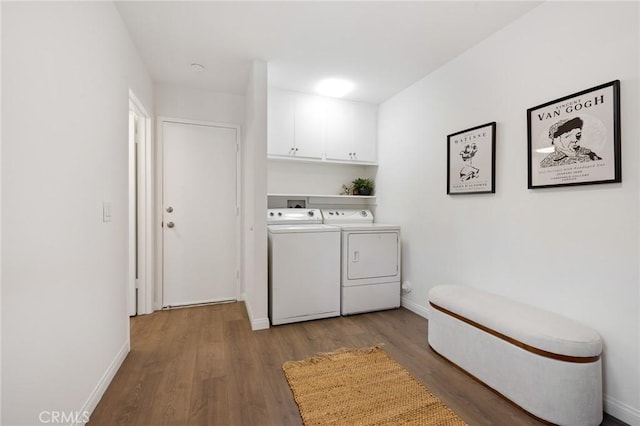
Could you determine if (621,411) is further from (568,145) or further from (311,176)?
(311,176)

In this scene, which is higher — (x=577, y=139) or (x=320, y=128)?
(x=320, y=128)

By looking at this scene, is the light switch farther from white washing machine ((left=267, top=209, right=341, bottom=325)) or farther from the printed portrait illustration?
the printed portrait illustration

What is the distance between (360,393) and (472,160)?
75.4 inches

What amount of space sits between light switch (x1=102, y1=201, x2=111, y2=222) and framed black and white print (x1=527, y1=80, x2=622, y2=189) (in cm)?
268

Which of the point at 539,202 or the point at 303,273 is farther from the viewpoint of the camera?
the point at 303,273

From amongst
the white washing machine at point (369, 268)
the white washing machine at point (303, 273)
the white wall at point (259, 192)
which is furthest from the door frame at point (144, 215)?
the white washing machine at point (369, 268)

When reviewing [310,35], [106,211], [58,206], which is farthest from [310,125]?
[58,206]

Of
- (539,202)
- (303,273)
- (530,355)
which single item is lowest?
(530,355)

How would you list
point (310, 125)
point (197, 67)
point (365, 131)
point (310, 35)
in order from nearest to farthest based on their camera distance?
point (310, 35)
point (197, 67)
point (310, 125)
point (365, 131)

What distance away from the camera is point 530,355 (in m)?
1.46

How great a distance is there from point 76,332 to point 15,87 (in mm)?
1069

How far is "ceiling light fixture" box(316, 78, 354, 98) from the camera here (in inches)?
116

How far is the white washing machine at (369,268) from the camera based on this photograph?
285 centimetres

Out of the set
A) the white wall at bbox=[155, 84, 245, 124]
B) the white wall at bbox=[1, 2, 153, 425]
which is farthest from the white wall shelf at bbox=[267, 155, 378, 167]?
the white wall at bbox=[1, 2, 153, 425]
